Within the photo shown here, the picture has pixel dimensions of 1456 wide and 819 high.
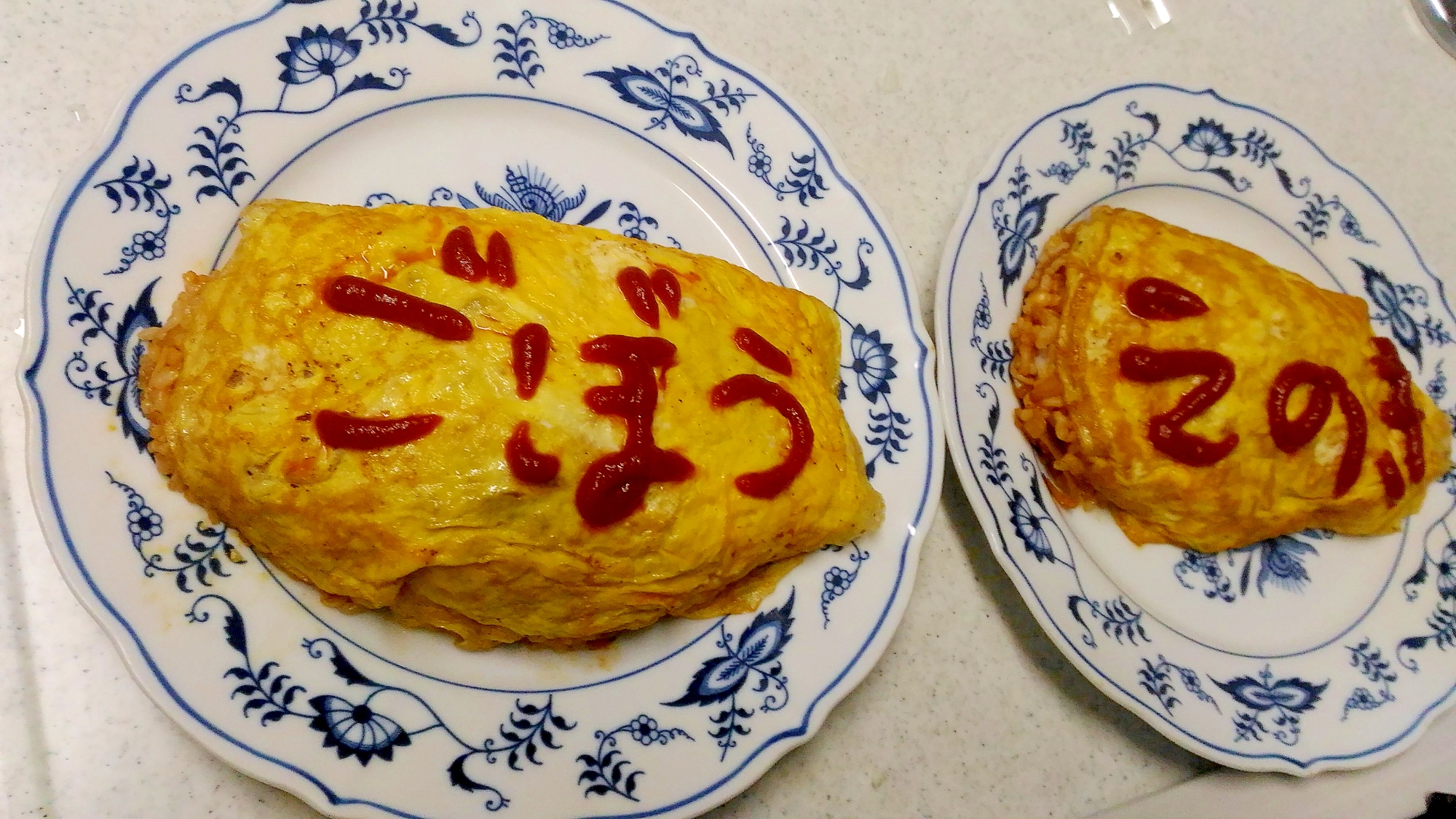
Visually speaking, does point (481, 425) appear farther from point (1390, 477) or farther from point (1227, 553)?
point (1390, 477)

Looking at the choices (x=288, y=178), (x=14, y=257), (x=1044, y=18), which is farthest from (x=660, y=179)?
(x=1044, y=18)

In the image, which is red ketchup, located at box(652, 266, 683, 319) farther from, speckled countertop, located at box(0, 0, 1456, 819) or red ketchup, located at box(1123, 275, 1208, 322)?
red ketchup, located at box(1123, 275, 1208, 322)

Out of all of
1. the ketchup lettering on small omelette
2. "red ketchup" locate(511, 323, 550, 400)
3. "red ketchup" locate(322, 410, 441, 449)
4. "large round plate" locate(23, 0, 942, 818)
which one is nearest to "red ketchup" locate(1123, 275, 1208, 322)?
the ketchup lettering on small omelette

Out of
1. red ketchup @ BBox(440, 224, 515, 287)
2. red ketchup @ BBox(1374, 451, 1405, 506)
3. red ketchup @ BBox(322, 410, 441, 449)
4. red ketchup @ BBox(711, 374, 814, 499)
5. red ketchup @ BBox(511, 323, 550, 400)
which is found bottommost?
red ketchup @ BBox(1374, 451, 1405, 506)

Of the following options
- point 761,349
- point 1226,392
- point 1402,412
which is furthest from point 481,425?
point 1402,412

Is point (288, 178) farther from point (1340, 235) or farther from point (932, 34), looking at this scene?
point (1340, 235)
